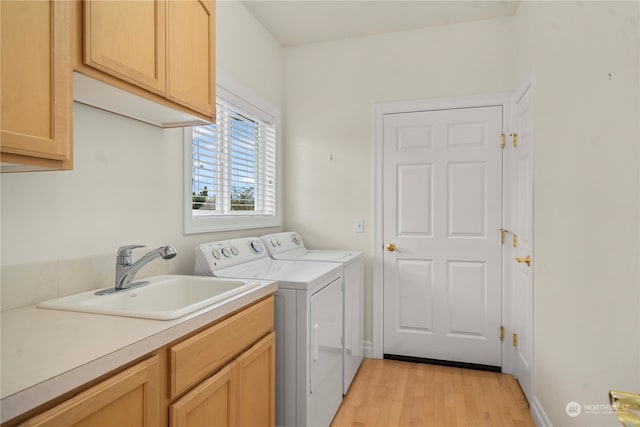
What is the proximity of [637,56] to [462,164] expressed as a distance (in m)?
1.84

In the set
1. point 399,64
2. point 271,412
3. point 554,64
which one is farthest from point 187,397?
point 399,64

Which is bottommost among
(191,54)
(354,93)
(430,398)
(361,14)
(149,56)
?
(430,398)

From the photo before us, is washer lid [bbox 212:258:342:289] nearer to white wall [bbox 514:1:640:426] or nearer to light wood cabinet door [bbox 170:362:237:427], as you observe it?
light wood cabinet door [bbox 170:362:237:427]

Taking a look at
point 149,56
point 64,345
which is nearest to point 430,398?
point 64,345

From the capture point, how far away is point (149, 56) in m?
1.40

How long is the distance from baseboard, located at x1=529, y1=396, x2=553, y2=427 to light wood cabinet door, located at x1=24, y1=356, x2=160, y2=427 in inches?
76.4

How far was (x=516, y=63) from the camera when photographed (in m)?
2.68

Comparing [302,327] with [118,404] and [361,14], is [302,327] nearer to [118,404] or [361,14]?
[118,404]

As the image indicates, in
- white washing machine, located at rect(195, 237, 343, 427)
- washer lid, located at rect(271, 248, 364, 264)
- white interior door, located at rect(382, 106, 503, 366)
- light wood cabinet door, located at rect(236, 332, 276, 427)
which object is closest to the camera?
light wood cabinet door, located at rect(236, 332, 276, 427)

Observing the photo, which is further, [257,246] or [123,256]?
[257,246]

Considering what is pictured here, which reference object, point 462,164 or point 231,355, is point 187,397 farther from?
point 462,164

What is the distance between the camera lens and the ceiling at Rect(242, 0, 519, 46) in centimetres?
265

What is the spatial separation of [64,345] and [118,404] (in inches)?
7.8
